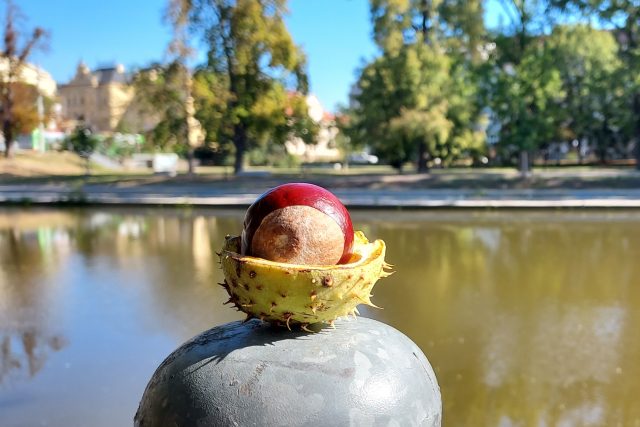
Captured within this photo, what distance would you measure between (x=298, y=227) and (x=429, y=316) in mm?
5275

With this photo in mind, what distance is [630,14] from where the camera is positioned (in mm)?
25156

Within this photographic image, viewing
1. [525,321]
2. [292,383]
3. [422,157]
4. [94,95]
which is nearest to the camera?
[292,383]

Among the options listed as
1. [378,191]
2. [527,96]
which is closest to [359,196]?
[378,191]

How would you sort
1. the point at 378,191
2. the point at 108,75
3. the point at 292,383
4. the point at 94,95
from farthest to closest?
the point at 108,75 < the point at 94,95 < the point at 378,191 < the point at 292,383

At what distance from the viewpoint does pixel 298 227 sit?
194 centimetres

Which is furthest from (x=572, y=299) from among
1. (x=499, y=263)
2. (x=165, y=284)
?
(x=165, y=284)

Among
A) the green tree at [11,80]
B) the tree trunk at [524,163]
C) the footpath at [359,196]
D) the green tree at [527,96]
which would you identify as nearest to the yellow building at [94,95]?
the green tree at [11,80]

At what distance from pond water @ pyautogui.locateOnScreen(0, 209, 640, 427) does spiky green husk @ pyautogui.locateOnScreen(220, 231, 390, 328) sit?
279 cm

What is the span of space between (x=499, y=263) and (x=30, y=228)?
38.5ft

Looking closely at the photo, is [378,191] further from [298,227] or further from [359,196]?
[298,227]

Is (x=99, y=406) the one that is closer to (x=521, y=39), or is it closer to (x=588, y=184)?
(x=588, y=184)

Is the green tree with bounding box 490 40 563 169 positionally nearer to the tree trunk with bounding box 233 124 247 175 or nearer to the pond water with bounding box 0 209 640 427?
the pond water with bounding box 0 209 640 427

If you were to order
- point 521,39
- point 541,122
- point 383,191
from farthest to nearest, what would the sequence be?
point 521,39
point 541,122
point 383,191

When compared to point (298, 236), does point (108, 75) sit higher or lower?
higher
